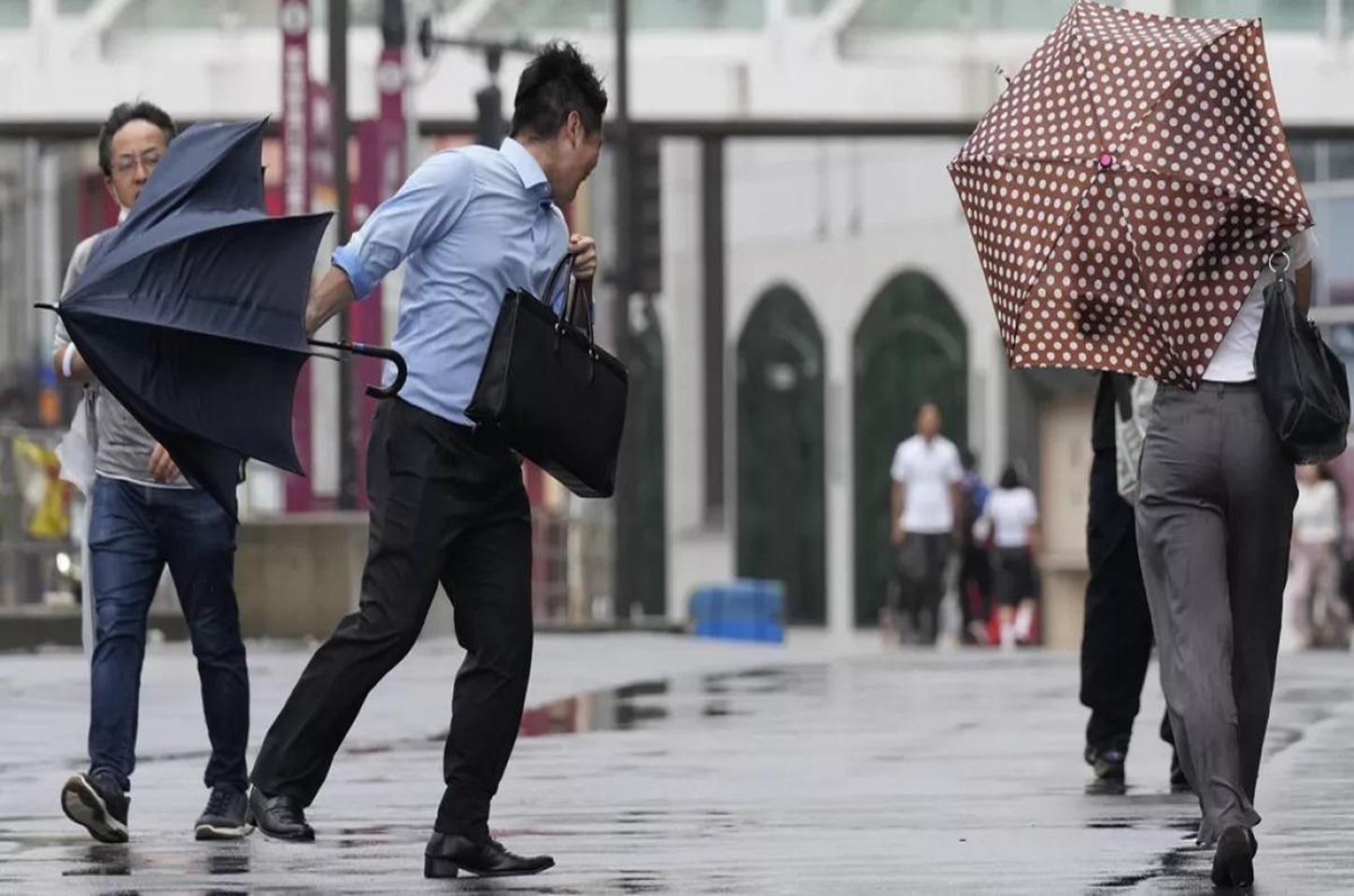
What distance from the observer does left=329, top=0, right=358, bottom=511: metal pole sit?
21953 mm

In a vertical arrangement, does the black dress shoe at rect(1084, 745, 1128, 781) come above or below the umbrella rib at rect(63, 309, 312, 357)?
below

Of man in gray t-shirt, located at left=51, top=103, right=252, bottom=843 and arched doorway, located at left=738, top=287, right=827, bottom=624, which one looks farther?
arched doorway, located at left=738, top=287, right=827, bottom=624

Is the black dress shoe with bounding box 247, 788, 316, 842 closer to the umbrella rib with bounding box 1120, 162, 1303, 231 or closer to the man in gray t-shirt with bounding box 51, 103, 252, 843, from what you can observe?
the man in gray t-shirt with bounding box 51, 103, 252, 843

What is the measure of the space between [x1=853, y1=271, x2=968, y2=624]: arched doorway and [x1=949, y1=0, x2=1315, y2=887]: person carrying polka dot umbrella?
40.0 meters

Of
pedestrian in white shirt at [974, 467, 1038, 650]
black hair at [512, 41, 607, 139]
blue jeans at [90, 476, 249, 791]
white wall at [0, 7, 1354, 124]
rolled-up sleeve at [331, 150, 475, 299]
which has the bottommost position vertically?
pedestrian in white shirt at [974, 467, 1038, 650]

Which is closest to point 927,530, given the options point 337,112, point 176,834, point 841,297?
point 337,112

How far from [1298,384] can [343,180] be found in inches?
620

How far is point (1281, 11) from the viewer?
105 ft

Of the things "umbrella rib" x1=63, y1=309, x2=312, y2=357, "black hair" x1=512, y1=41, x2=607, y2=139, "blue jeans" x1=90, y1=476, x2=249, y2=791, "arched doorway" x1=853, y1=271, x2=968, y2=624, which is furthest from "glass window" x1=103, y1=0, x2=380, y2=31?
"umbrella rib" x1=63, y1=309, x2=312, y2=357

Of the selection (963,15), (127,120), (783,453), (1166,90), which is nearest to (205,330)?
(127,120)

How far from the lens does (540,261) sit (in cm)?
789

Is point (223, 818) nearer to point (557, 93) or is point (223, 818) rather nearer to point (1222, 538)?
point (557, 93)

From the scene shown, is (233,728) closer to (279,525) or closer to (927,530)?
(279,525)

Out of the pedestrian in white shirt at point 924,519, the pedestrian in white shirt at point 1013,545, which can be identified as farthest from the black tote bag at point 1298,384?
the pedestrian in white shirt at point 1013,545
